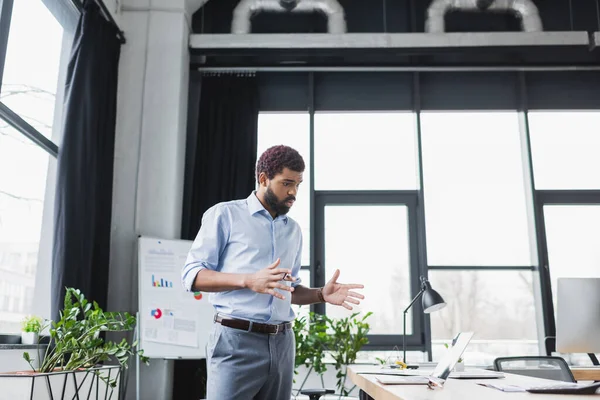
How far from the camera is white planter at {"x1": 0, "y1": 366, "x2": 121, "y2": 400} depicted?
228 cm

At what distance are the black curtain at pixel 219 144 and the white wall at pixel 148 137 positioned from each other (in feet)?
0.47

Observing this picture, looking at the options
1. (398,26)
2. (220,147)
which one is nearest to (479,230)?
(398,26)

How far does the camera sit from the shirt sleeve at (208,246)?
1760mm

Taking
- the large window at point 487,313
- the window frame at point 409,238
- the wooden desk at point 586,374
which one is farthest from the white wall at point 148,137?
the wooden desk at point 586,374

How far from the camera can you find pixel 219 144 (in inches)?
189

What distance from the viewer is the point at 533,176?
4840mm

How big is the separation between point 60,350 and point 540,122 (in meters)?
4.45

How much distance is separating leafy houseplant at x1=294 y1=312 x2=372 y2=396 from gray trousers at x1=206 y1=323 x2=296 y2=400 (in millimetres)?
2264

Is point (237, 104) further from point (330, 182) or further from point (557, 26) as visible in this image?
point (557, 26)

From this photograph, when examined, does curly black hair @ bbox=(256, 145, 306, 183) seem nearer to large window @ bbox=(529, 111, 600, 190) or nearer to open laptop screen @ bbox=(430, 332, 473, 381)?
Result: open laptop screen @ bbox=(430, 332, 473, 381)

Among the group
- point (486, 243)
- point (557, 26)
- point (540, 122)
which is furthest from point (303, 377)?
point (557, 26)

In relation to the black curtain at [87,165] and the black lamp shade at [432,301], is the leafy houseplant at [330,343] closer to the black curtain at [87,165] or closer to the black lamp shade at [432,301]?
the black lamp shade at [432,301]

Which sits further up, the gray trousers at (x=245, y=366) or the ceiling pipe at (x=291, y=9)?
the ceiling pipe at (x=291, y=9)

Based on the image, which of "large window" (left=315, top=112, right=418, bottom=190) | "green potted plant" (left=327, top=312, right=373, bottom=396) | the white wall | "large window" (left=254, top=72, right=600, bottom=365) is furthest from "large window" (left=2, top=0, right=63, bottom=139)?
"green potted plant" (left=327, top=312, right=373, bottom=396)
